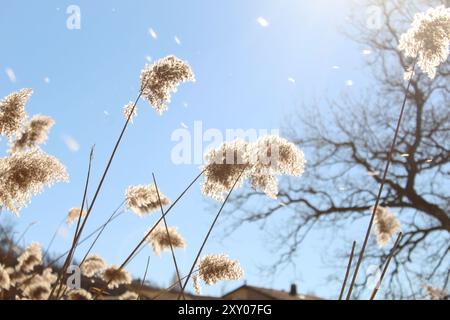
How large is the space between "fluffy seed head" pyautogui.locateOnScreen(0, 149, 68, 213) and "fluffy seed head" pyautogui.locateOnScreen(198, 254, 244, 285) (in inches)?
23.1

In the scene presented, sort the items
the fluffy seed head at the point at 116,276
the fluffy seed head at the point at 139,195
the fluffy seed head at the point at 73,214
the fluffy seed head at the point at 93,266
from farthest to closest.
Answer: the fluffy seed head at the point at 93,266
the fluffy seed head at the point at 73,214
the fluffy seed head at the point at 116,276
the fluffy seed head at the point at 139,195

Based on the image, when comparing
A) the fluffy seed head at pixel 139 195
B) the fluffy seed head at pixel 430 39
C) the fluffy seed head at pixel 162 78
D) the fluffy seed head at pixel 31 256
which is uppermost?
the fluffy seed head at pixel 430 39

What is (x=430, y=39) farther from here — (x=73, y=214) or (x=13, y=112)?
(x=73, y=214)

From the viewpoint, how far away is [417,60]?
1990mm

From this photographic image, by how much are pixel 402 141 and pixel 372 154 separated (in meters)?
0.91

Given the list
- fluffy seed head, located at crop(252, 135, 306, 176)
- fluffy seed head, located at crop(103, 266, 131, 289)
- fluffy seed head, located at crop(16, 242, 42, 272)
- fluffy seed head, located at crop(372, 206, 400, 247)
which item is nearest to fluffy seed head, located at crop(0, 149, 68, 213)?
fluffy seed head, located at crop(252, 135, 306, 176)

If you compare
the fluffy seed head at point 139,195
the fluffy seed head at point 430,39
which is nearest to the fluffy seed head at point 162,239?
the fluffy seed head at point 139,195

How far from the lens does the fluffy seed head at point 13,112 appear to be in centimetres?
179

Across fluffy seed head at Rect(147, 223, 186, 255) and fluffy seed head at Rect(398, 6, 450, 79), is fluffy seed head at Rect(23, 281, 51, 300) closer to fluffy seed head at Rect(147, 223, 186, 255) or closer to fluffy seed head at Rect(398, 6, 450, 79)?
fluffy seed head at Rect(147, 223, 186, 255)

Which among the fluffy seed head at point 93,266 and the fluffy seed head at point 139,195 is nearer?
the fluffy seed head at point 139,195

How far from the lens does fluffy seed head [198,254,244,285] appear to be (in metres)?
1.69

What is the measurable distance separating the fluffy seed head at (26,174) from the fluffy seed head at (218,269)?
585 millimetres

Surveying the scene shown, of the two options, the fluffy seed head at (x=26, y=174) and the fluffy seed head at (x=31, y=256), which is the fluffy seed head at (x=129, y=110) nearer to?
the fluffy seed head at (x=26, y=174)

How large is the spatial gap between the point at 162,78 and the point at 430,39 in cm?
101
